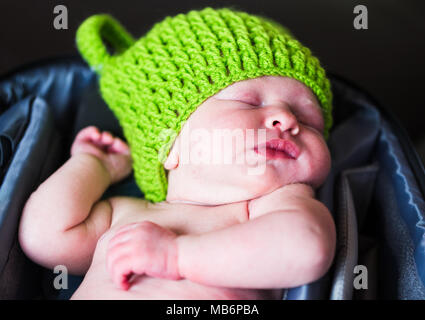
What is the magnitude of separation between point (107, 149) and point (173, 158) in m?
0.31

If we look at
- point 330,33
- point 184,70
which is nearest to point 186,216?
point 184,70

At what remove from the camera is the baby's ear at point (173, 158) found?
924mm

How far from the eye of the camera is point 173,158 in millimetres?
931

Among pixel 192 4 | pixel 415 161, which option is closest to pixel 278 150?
pixel 415 161

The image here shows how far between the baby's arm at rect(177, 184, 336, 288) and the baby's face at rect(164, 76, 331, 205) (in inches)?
4.3

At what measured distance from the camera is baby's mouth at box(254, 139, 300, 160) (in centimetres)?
86

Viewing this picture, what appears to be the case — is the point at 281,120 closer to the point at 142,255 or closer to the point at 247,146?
the point at 247,146

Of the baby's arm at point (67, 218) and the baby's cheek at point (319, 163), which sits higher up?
the baby's cheek at point (319, 163)

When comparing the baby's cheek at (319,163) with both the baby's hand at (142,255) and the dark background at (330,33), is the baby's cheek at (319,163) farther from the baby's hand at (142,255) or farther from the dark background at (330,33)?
the dark background at (330,33)

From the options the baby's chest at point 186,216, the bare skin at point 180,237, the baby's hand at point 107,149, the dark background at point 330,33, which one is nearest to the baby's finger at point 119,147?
the baby's hand at point 107,149

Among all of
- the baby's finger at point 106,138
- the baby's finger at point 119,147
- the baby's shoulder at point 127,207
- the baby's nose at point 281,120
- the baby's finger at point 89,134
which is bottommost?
the baby's shoulder at point 127,207

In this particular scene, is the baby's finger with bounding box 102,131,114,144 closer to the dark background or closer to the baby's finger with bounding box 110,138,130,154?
the baby's finger with bounding box 110,138,130,154

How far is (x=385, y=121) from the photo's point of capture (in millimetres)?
1214
